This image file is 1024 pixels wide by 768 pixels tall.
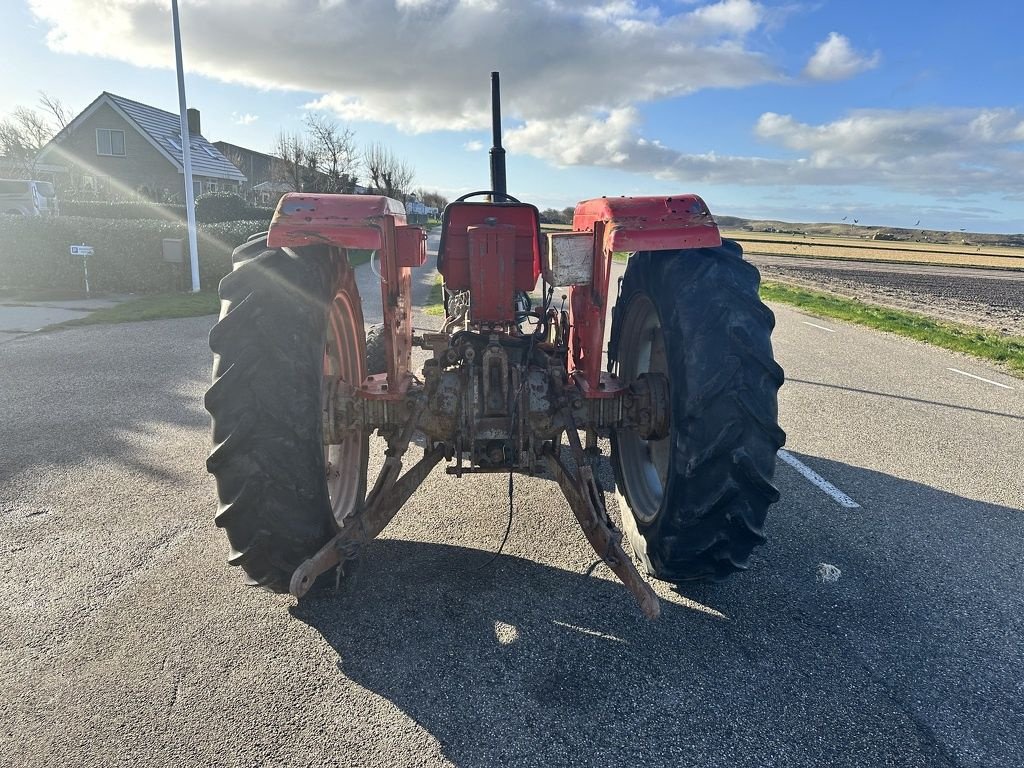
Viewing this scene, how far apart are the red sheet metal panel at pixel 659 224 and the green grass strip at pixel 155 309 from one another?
10053 mm

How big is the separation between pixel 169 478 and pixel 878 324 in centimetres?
1197

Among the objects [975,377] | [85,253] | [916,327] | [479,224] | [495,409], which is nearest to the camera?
[495,409]

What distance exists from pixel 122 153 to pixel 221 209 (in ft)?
42.3

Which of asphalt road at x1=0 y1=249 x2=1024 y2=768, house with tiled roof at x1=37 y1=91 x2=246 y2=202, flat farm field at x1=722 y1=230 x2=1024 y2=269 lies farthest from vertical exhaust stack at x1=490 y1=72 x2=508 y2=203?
flat farm field at x1=722 y1=230 x2=1024 y2=269

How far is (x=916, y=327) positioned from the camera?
11781 mm

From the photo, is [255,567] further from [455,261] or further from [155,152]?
[155,152]

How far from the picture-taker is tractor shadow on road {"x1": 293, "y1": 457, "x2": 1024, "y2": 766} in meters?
2.36

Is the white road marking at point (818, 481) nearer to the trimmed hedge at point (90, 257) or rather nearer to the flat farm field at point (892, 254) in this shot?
the trimmed hedge at point (90, 257)

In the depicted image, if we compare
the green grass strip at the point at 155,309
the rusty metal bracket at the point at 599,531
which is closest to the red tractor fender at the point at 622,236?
the rusty metal bracket at the point at 599,531

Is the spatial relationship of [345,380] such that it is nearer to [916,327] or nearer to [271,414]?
[271,414]

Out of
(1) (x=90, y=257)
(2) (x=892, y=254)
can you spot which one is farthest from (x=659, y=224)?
(2) (x=892, y=254)

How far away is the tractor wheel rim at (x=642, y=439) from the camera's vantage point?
3455mm

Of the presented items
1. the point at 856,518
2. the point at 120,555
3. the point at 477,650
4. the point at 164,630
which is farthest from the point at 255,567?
the point at 856,518

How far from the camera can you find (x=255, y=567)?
2.78 metres
